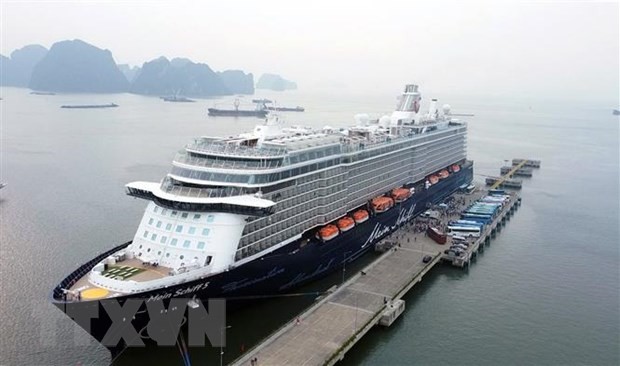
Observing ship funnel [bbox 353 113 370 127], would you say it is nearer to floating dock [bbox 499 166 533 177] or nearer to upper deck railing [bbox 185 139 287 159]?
upper deck railing [bbox 185 139 287 159]

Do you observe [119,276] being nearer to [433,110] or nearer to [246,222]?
[246,222]

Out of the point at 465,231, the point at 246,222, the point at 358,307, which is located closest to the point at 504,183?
the point at 465,231

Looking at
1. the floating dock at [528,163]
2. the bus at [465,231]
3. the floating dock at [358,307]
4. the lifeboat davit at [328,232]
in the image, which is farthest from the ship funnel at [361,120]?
the floating dock at [528,163]

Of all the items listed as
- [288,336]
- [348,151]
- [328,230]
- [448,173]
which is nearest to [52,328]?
[288,336]

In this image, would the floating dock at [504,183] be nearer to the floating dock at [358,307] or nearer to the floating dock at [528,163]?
the floating dock at [528,163]

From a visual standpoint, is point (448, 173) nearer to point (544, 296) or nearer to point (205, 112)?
point (544, 296)

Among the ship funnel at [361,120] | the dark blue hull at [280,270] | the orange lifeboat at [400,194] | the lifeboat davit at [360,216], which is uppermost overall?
the ship funnel at [361,120]
